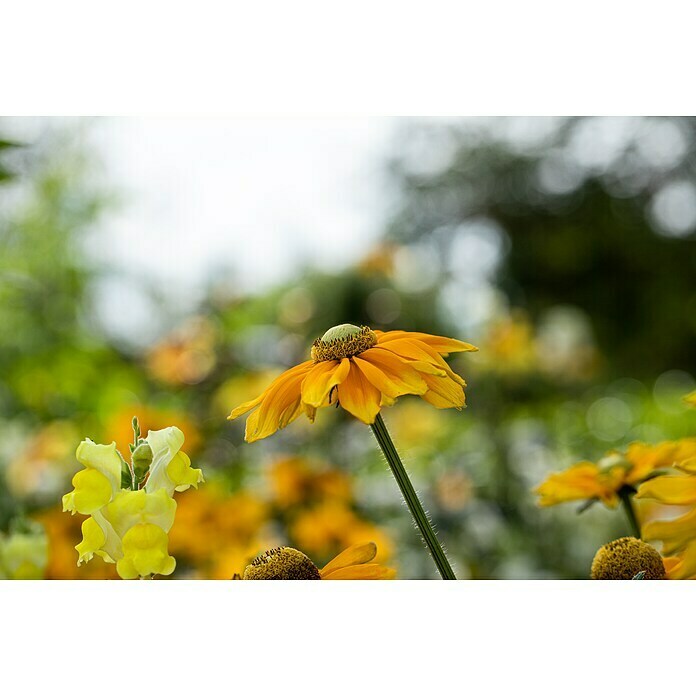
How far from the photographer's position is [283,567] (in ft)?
1.85

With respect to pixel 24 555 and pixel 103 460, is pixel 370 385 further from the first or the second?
pixel 24 555

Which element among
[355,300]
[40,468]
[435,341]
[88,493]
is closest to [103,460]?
[88,493]

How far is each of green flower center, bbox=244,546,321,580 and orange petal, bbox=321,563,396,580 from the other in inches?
1.1

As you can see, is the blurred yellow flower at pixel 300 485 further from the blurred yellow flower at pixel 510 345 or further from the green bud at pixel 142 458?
the green bud at pixel 142 458

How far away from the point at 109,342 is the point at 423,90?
74 cm

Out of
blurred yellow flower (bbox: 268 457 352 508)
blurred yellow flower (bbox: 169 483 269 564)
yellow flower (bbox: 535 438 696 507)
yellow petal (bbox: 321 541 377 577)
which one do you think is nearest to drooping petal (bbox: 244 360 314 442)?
yellow petal (bbox: 321 541 377 577)

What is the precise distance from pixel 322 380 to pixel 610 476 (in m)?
0.24

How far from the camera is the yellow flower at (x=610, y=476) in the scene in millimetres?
600

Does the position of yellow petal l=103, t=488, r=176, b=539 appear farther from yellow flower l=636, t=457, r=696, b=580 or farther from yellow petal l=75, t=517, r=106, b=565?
yellow flower l=636, t=457, r=696, b=580

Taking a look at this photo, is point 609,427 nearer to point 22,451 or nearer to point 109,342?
point 109,342

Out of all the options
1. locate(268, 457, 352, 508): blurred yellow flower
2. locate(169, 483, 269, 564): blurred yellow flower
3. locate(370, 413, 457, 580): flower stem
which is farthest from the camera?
locate(268, 457, 352, 508): blurred yellow flower

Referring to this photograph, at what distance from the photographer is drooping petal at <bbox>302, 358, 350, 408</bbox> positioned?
0.52m

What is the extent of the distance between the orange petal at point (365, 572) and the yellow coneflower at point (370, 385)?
46 mm
